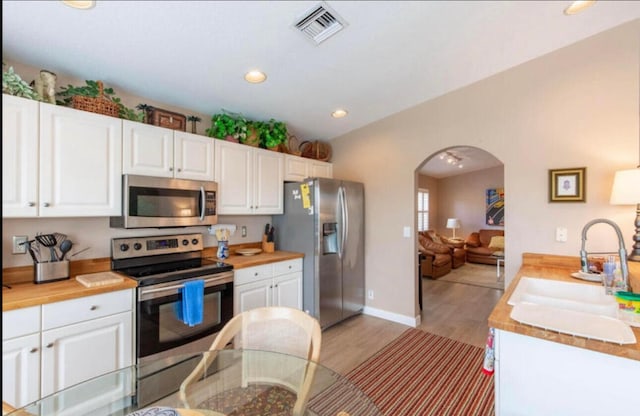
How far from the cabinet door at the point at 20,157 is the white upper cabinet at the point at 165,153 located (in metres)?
0.50

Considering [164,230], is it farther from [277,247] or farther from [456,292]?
[456,292]

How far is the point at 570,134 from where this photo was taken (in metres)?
2.72

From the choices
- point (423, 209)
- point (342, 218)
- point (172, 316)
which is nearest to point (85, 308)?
point (172, 316)

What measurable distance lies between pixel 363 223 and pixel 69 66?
3.04 m

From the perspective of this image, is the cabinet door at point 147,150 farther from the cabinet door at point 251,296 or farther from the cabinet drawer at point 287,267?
the cabinet drawer at point 287,267

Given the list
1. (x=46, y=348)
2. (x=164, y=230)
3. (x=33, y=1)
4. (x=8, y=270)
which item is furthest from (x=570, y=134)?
(x=8, y=270)

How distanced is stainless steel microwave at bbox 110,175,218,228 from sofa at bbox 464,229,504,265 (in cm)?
613

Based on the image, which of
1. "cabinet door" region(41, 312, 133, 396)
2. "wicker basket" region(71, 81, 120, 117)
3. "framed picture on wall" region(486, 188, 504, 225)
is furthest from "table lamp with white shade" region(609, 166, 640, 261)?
"framed picture on wall" region(486, 188, 504, 225)

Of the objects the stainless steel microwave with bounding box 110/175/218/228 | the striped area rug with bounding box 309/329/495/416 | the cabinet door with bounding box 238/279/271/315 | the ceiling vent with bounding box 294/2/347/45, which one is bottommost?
the striped area rug with bounding box 309/329/495/416

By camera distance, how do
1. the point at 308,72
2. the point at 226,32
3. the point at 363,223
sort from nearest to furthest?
1. the point at 226,32
2. the point at 308,72
3. the point at 363,223

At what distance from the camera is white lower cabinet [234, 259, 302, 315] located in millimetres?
2816

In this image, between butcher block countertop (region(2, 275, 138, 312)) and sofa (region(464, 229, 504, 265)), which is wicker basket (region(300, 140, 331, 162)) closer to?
butcher block countertop (region(2, 275, 138, 312))

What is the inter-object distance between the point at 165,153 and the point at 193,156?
9.3 inches

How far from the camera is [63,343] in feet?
6.12
